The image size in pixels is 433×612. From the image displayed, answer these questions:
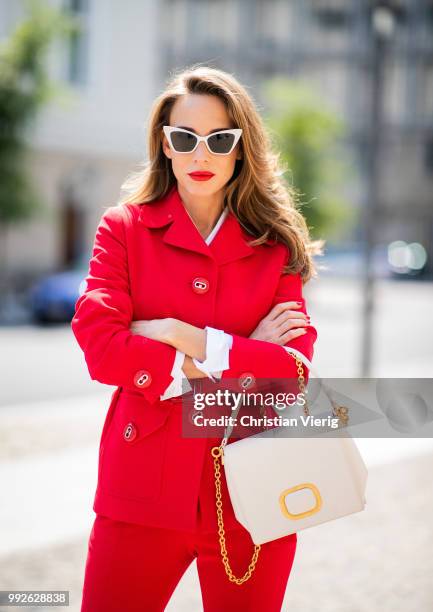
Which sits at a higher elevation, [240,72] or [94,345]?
[240,72]

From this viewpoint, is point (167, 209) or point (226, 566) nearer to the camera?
point (226, 566)

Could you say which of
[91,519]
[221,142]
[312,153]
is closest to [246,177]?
[221,142]

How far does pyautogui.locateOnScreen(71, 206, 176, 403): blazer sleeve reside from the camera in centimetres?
214

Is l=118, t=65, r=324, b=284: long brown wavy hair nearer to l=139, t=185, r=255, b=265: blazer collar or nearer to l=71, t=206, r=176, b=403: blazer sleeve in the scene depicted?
l=139, t=185, r=255, b=265: blazer collar

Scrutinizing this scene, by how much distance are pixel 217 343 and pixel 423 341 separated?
43.7ft

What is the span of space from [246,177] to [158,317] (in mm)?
484

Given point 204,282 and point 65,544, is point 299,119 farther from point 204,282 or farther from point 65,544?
point 204,282

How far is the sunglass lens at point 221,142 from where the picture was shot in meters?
2.28

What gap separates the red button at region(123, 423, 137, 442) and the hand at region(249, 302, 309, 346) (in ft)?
1.31

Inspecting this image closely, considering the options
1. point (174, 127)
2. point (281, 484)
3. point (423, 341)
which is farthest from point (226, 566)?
point (423, 341)

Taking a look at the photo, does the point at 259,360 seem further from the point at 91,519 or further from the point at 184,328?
the point at 91,519

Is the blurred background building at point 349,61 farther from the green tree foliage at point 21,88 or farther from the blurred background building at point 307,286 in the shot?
the green tree foliage at point 21,88

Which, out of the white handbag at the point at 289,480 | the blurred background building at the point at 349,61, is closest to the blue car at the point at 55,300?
the white handbag at the point at 289,480

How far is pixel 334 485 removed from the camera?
6.81 ft
